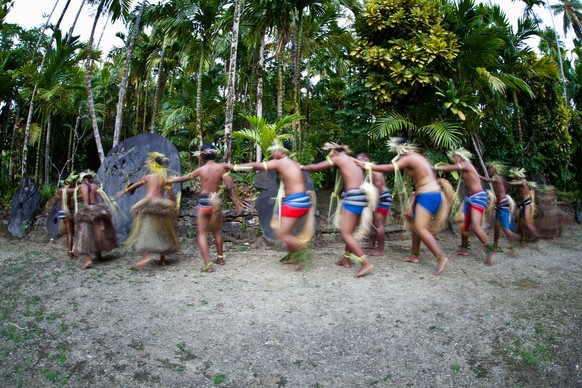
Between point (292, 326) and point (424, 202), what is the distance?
88.1 inches

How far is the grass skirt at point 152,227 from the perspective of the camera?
5.33m

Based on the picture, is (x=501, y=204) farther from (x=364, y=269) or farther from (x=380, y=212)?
(x=364, y=269)

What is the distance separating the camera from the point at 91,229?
5684 millimetres

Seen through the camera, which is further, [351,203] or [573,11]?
[573,11]

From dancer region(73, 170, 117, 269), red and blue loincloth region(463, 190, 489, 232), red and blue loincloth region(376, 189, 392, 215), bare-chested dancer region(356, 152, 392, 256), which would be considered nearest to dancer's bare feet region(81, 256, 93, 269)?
dancer region(73, 170, 117, 269)

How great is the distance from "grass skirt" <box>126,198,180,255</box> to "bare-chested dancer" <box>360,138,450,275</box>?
256 cm

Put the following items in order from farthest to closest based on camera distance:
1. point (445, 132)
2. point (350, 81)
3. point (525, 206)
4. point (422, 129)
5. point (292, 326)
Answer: point (350, 81)
point (422, 129)
point (445, 132)
point (525, 206)
point (292, 326)

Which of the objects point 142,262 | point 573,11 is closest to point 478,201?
point 142,262

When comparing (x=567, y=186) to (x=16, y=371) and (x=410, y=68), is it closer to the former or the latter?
(x=410, y=68)

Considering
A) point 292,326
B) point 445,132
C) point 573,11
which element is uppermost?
point 573,11

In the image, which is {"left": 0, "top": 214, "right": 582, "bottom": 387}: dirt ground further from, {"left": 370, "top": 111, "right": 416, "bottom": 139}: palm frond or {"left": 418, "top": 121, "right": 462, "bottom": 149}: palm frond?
{"left": 370, "top": 111, "right": 416, "bottom": 139}: palm frond

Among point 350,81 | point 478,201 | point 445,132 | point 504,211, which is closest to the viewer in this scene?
point 478,201

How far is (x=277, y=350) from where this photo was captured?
3.40 m

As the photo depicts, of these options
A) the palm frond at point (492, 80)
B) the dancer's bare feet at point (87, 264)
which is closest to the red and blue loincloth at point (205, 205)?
the dancer's bare feet at point (87, 264)
